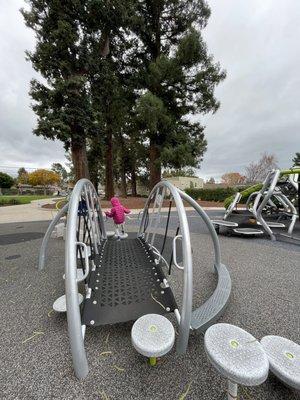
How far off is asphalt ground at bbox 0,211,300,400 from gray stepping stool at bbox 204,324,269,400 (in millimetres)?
345

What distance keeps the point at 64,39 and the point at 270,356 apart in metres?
13.7

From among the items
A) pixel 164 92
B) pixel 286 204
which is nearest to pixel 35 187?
pixel 164 92

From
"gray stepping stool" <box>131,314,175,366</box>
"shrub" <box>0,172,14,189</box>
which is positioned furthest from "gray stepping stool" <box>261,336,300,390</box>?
"shrub" <box>0,172,14,189</box>

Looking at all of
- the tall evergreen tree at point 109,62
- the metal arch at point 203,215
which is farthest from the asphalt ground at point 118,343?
the tall evergreen tree at point 109,62

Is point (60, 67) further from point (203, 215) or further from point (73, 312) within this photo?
point (73, 312)

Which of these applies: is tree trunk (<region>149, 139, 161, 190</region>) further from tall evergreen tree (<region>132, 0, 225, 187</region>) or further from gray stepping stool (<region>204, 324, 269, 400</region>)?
gray stepping stool (<region>204, 324, 269, 400</region>)

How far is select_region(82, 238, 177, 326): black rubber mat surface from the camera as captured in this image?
200 centimetres

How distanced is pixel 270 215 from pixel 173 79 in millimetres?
12655

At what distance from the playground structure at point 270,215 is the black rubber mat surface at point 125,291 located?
397 centimetres

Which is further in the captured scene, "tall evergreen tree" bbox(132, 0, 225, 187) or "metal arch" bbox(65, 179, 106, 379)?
"tall evergreen tree" bbox(132, 0, 225, 187)

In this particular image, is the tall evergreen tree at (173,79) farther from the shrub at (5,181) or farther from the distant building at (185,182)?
the shrub at (5,181)

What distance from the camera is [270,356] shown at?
1.49 m

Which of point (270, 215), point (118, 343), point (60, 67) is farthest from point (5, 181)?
point (118, 343)

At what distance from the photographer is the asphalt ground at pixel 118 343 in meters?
1.48
